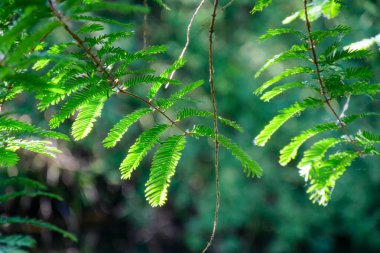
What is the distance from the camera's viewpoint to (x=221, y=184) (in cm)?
468

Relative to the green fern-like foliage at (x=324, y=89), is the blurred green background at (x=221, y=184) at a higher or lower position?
lower

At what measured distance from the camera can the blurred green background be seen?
442 centimetres

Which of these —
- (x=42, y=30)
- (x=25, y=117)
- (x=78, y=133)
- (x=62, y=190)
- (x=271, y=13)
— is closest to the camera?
(x=42, y=30)

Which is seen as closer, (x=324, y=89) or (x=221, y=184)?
(x=324, y=89)

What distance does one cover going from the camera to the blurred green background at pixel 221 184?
14.5 ft

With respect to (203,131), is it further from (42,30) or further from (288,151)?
(42,30)

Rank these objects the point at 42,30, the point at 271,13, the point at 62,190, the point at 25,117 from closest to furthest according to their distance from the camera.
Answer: the point at 42,30 → the point at 25,117 → the point at 62,190 → the point at 271,13

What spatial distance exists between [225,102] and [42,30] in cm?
436

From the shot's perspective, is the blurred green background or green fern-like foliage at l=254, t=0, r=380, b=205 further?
the blurred green background

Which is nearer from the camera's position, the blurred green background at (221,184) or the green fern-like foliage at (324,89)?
the green fern-like foliage at (324,89)

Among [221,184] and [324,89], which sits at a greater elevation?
[324,89]

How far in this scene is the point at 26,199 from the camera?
4.29 metres

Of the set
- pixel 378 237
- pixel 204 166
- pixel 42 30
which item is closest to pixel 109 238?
pixel 204 166

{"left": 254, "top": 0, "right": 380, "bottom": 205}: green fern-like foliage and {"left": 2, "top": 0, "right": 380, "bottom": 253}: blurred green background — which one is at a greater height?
{"left": 254, "top": 0, "right": 380, "bottom": 205}: green fern-like foliage
